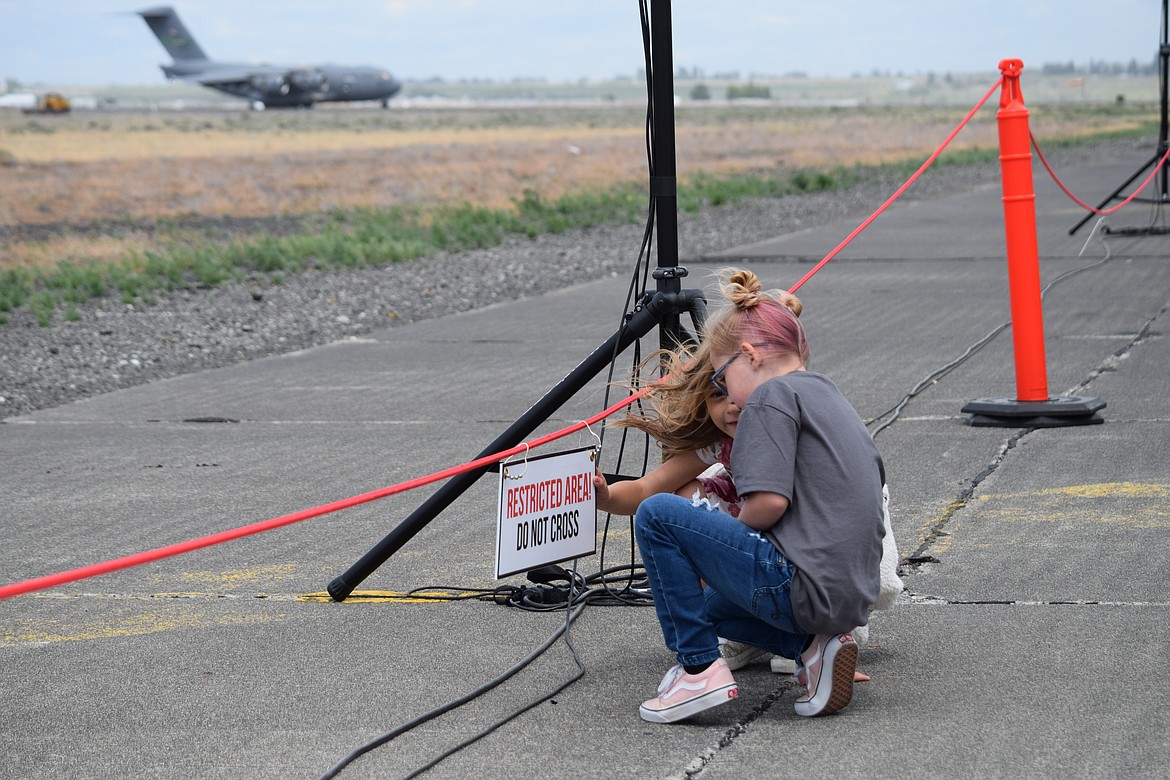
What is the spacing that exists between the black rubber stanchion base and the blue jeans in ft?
11.7

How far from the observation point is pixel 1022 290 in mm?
6551

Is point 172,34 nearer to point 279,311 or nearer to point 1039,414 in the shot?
point 279,311

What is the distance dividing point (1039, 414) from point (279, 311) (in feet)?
27.3

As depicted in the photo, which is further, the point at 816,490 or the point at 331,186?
the point at 331,186

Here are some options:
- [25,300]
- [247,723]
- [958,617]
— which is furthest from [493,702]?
[25,300]

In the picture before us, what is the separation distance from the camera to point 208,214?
29.0m

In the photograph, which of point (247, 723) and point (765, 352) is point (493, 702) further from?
point (765, 352)

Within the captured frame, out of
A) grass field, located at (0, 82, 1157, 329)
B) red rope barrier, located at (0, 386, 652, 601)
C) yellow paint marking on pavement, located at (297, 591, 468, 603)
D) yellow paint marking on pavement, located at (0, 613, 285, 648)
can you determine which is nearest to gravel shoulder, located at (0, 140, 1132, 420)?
grass field, located at (0, 82, 1157, 329)

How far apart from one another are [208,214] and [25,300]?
15323 mm

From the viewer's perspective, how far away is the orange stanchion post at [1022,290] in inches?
255

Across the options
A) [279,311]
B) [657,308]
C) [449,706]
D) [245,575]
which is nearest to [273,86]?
[279,311]

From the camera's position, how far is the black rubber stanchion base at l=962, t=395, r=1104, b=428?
673 cm

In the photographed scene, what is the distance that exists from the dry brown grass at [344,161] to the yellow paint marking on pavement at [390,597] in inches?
658

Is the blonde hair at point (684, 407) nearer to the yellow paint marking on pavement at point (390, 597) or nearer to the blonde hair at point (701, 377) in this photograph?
the blonde hair at point (701, 377)
